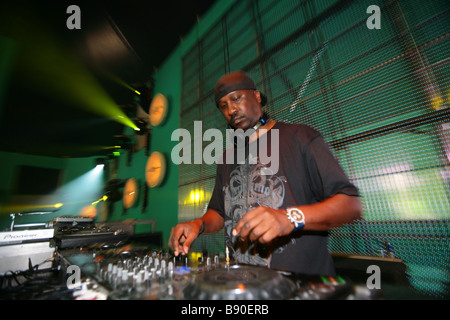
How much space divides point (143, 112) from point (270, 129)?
4822 millimetres

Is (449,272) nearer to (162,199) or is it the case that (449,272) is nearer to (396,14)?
(396,14)

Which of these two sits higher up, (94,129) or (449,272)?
(94,129)

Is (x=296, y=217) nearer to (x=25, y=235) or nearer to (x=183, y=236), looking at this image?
(x=183, y=236)

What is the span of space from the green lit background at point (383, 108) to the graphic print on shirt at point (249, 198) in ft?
2.78

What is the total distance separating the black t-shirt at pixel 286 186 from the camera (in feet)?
2.81

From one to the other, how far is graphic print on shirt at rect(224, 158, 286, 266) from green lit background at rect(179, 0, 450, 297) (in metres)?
0.85

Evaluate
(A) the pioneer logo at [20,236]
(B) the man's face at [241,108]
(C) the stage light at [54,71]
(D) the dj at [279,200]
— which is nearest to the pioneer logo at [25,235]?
(A) the pioneer logo at [20,236]

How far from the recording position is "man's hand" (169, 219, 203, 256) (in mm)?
922

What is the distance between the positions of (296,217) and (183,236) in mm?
645

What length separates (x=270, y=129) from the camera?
4.04ft

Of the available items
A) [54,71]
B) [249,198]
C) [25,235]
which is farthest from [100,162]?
[249,198]

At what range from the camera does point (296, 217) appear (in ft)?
2.24
